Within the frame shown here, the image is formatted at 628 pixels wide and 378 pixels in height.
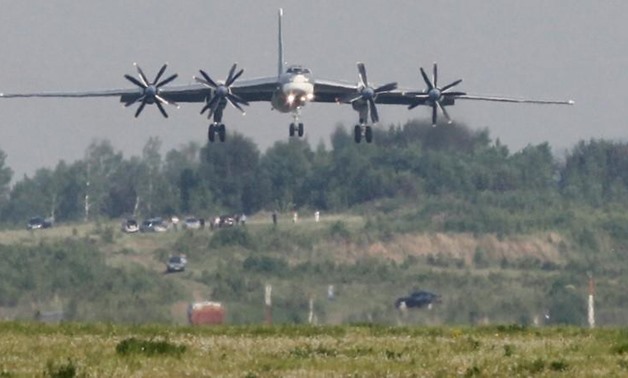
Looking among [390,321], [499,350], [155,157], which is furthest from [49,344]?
[155,157]

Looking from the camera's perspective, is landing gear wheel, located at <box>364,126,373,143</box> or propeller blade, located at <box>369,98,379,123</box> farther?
landing gear wheel, located at <box>364,126,373,143</box>

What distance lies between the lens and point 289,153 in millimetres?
80188

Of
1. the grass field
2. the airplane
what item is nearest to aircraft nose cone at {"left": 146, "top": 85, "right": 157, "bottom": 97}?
the airplane

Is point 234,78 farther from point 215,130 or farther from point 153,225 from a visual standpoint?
point 153,225

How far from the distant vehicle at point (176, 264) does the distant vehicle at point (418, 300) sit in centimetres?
978

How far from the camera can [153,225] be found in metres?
72.6

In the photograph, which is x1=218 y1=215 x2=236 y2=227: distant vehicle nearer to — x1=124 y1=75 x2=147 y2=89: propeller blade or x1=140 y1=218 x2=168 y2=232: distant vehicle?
x1=140 y1=218 x2=168 y2=232: distant vehicle

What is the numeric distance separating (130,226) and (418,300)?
66.4 ft

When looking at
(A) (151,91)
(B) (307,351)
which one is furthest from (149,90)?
(B) (307,351)

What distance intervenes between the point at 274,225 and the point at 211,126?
6.19 meters

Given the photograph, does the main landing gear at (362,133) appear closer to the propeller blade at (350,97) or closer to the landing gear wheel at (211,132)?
the propeller blade at (350,97)

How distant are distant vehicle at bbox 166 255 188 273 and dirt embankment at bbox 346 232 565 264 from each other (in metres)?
6.54

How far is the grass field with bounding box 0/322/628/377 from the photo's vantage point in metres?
21.4

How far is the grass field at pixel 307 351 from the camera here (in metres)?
21.4
